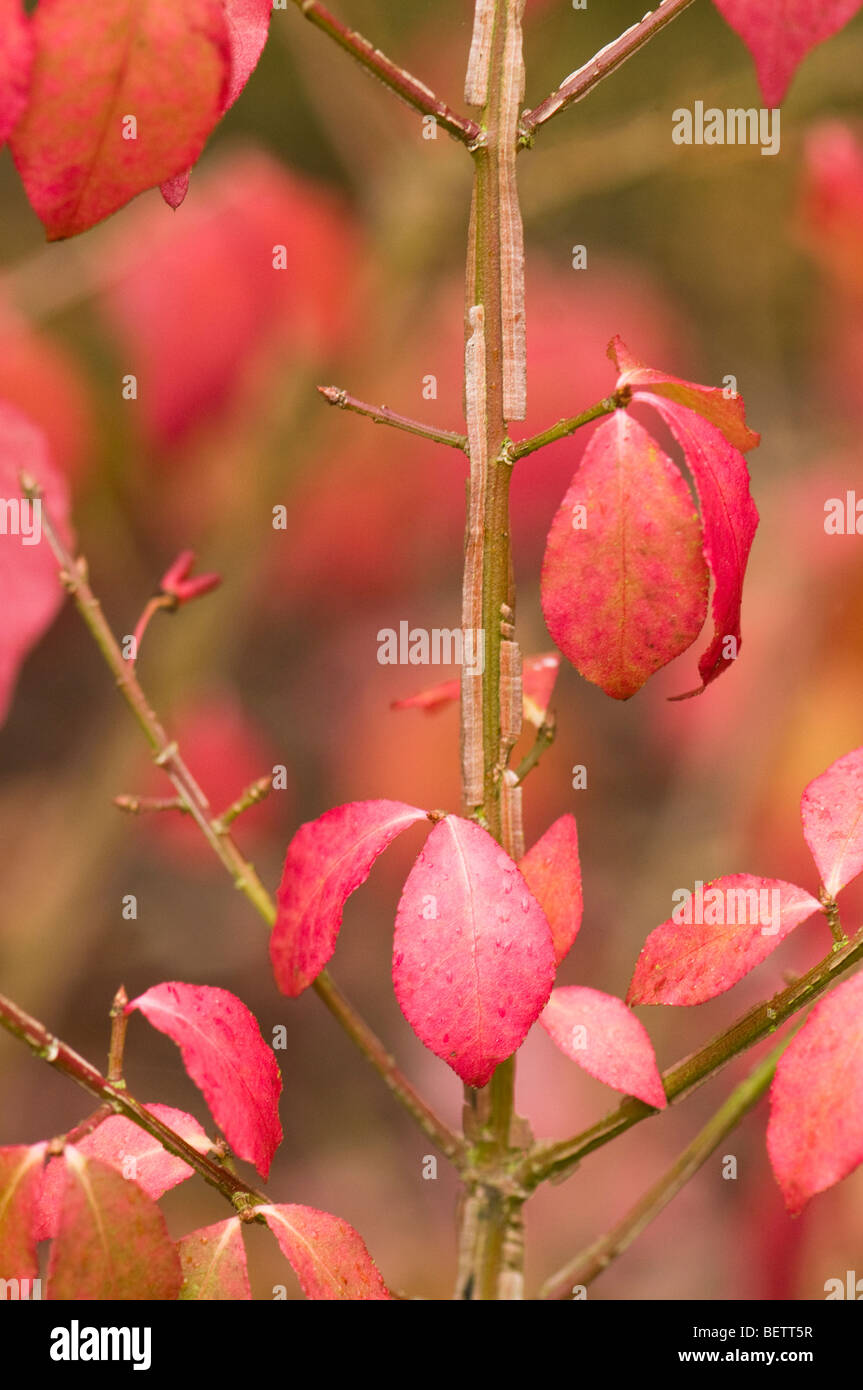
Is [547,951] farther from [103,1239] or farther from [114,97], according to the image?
[114,97]

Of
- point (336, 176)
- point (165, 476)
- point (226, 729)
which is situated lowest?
point (226, 729)

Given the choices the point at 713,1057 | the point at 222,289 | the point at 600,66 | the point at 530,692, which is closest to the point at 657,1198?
the point at 713,1057

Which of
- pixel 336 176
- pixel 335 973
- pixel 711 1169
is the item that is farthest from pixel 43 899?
pixel 336 176

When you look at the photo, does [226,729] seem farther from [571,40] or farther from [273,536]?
[571,40]

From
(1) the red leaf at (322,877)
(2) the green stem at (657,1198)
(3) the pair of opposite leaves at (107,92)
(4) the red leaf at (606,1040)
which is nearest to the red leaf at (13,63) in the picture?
(3) the pair of opposite leaves at (107,92)

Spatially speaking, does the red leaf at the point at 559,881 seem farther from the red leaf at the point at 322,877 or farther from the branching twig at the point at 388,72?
the branching twig at the point at 388,72

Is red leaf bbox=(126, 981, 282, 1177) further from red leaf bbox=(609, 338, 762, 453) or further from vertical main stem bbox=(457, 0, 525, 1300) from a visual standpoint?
red leaf bbox=(609, 338, 762, 453)
